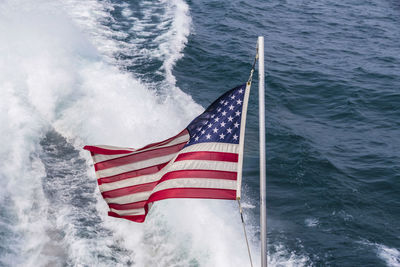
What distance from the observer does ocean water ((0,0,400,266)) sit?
10484mm

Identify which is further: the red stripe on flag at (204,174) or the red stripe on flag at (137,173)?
the red stripe on flag at (137,173)

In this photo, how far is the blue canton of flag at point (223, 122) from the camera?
7.39 meters

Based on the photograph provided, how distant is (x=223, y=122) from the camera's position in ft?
24.5

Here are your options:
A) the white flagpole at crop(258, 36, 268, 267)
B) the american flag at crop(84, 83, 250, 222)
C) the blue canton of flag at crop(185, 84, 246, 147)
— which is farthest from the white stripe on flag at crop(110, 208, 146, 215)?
the white flagpole at crop(258, 36, 268, 267)

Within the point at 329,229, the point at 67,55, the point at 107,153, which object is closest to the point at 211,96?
the point at 67,55

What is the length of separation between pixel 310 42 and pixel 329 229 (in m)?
15.7

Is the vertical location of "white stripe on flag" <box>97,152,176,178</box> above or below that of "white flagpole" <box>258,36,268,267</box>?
below

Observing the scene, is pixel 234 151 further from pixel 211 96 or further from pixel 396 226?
pixel 211 96

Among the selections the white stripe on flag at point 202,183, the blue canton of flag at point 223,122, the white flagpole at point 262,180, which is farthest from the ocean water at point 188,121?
the white flagpole at point 262,180

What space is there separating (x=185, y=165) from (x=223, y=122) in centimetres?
97

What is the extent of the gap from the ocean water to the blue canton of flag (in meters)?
3.68

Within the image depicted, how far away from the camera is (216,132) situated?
24.5 ft

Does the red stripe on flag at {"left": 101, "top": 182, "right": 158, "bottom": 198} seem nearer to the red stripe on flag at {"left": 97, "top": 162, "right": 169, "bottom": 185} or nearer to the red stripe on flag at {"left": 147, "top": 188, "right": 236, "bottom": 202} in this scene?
the red stripe on flag at {"left": 97, "top": 162, "right": 169, "bottom": 185}

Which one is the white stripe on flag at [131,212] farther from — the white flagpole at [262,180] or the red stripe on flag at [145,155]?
the white flagpole at [262,180]
